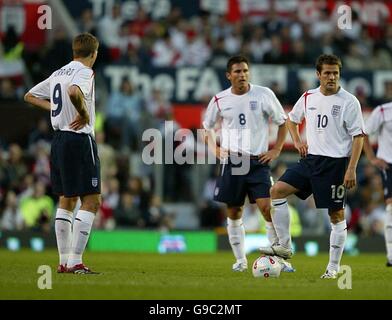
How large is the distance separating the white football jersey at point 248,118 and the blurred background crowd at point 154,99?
8.12 meters

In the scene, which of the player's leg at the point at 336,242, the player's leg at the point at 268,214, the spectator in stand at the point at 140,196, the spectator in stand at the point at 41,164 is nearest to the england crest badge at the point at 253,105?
the player's leg at the point at 268,214

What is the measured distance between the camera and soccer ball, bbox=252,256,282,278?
11.5 m

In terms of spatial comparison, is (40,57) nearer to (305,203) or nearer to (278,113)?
(305,203)

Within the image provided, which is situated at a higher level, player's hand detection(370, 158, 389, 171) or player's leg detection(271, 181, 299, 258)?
player's hand detection(370, 158, 389, 171)

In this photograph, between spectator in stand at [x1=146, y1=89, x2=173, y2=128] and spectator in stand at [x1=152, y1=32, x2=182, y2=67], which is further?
spectator in stand at [x1=152, y1=32, x2=182, y2=67]

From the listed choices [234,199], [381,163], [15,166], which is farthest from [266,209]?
[15,166]

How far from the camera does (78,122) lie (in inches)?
452

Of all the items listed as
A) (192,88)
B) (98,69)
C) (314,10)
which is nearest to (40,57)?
(98,69)

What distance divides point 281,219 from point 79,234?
232 cm

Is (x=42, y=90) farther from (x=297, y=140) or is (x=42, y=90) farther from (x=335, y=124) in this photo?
(x=335, y=124)

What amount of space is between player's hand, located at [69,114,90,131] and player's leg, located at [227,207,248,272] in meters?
2.43

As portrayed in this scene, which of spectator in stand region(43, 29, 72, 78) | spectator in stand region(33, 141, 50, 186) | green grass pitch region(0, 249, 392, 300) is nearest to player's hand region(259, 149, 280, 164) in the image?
green grass pitch region(0, 249, 392, 300)

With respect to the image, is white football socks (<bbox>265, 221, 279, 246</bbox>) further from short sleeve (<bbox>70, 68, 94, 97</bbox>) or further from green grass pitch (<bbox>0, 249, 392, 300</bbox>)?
short sleeve (<bbox>70, 68, 94, 97</bbox>)

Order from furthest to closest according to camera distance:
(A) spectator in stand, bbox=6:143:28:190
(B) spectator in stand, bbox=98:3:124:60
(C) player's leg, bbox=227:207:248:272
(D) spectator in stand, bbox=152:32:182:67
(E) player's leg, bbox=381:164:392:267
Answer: (B) spectator in stand, bbox=98:3:124:60 → (D) spectator in stand, bbox=152:32:182:67 → (A) spectator in stand, bbox=6:143:28:190 → (E) player's leg, bbox=381:164:392:267 → (C) player's leg, bbox=227:207:248:272
